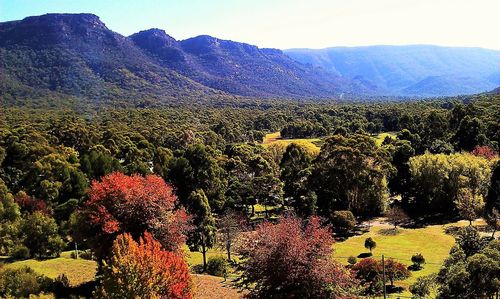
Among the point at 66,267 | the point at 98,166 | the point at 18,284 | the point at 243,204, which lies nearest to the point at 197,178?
the point at 243,204

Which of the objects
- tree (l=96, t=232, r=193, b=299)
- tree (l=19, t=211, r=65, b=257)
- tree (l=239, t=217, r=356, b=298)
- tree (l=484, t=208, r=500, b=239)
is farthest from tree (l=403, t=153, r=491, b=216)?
tree (l=19, t=211, r=65, b=257)

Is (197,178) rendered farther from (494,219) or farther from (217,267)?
(494,219)

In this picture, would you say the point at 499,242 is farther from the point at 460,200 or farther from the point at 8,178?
the point at 8,178

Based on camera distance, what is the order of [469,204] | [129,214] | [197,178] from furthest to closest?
1. [197,178]
2. [469,204]
3. [129,214]

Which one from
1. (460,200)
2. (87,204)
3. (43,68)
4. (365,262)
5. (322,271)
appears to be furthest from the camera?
(43,68)

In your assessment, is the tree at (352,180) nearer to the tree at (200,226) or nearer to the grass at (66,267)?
the tree at (200,226)

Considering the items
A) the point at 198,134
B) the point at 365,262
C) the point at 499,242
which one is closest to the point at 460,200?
the point at 365,262

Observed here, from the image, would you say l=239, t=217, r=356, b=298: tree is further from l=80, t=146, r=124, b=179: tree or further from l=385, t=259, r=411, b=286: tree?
l=80, t=146, r=124, b=179: tree
